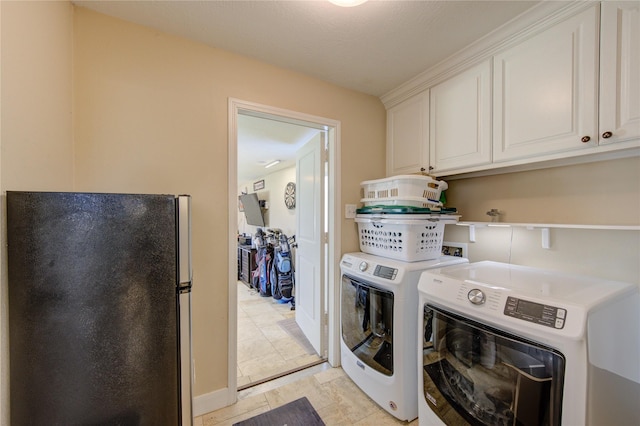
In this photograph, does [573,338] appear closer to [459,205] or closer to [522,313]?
[522,313]

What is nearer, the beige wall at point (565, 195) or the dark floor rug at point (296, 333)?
the beige wall at point (565, 195)

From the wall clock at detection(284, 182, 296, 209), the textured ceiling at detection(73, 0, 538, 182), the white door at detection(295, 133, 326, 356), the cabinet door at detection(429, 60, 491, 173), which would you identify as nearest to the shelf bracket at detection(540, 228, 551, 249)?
the cabinet door at detection(429, 60, 491, 173)

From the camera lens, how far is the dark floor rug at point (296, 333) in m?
2.46

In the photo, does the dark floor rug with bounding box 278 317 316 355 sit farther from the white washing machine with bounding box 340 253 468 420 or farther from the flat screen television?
the flat screen television

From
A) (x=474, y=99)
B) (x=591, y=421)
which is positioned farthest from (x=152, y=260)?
(x=474, y=99)

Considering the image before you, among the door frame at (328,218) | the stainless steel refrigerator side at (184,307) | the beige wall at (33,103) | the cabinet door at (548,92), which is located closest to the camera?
the beige wall at (33,103)

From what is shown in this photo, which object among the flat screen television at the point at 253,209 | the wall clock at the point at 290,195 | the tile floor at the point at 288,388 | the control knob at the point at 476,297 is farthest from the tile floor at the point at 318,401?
the flat screen television at the point at 253,209

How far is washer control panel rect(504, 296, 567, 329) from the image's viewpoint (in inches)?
34.7

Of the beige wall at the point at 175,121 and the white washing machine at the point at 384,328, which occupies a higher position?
the beige wall at the point at 175,121

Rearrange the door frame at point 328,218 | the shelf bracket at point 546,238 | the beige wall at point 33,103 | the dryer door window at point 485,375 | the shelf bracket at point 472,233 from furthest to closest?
the shelf bracket at point 472,233
the door frame at point 328,218
the shelf bracket at point 546,238
the dryer door window at point 485,375
the beige wall at point 33,103

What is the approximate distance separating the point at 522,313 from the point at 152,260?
55.7 inches

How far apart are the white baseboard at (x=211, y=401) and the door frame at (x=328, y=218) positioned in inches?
1.0

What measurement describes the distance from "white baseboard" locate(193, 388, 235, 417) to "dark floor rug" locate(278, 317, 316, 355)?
863 millimetres

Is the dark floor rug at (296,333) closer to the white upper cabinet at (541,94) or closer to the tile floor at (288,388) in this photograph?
the tile floor at (288,388)
